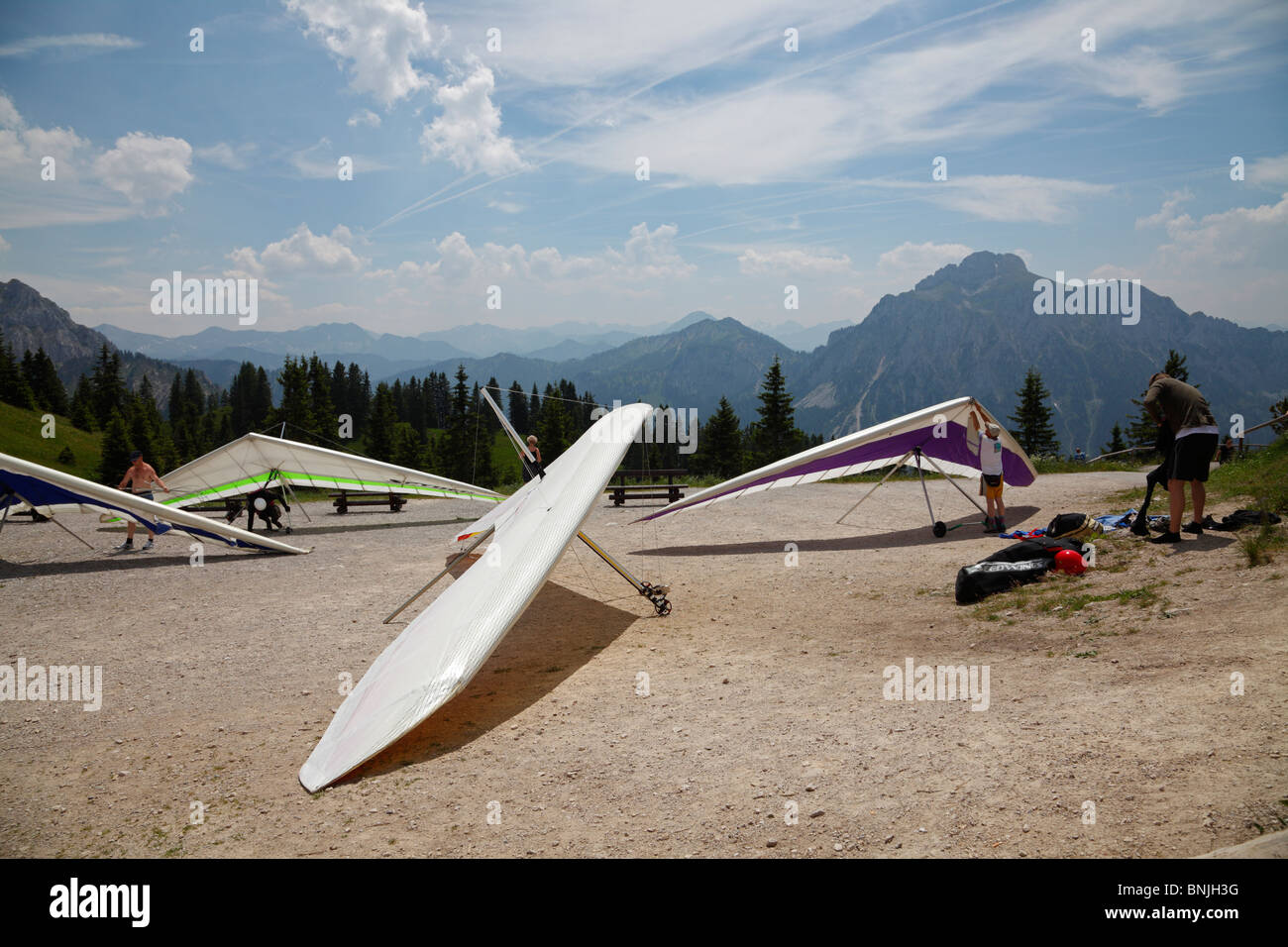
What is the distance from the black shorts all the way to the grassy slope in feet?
310

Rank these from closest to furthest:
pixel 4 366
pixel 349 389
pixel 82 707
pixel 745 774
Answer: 1. pixel 745 774
2. pixel 82 707
3. pixel 4 366
4. pixel 349 389

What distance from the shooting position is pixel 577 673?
667 centimetres

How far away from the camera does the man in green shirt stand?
833cm

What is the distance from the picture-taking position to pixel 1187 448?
8.41m

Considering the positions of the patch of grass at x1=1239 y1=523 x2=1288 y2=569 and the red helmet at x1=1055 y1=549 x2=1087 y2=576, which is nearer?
the patch of grass at x1=1239 y1=523 x2=1288 y2=569

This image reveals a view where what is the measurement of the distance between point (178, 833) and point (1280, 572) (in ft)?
29.1

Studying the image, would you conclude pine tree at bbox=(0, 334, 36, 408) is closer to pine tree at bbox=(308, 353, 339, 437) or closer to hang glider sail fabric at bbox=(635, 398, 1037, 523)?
pine tree at bbox=(308, 353, 339, 437)

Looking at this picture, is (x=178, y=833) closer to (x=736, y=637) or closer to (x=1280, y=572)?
(x=736, y=637)

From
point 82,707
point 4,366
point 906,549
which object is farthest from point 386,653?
point 4,366

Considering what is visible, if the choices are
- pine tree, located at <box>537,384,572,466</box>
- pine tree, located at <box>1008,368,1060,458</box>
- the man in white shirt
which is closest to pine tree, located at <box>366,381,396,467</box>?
pine tree, located at <box>537,384,572,466</box>

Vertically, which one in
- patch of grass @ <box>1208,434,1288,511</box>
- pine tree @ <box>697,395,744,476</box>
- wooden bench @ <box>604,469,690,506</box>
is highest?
pine tree @ <box>697,395,744,476</box>

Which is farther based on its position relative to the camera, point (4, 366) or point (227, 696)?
point (4, 366)

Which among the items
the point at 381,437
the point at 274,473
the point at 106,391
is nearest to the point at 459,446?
the point at 381,437

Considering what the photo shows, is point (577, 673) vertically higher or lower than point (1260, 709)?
lower
